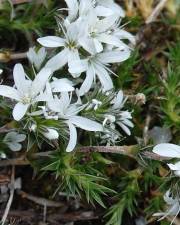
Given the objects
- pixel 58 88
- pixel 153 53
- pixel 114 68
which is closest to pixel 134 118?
pixel 114 68

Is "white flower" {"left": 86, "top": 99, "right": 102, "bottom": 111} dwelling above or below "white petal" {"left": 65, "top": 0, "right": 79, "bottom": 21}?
below

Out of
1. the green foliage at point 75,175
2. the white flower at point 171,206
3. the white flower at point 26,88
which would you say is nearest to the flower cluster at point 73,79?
the white flower at point 26,88

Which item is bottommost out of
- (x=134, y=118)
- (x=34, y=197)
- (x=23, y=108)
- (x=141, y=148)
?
(x=34, y=197)

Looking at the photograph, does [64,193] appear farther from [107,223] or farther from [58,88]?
[58,88]

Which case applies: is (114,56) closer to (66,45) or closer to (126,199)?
(66,45)

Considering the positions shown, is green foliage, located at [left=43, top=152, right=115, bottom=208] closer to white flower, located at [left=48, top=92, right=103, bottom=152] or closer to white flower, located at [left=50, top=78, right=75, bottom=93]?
white flower, located at [left=48, top=92, right=103, bottom=152]

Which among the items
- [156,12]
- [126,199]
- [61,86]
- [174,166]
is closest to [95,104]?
[61,86]

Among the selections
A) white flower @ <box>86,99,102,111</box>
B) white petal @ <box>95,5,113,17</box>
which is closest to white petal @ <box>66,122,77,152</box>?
white flower @ <box>86,99,102,111</box>

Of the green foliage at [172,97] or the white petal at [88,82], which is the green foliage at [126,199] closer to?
the green foliage at [172,97]

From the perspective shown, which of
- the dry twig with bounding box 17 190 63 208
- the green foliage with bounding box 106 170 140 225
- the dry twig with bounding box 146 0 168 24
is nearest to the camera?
the green foliage with bounding box 106 170 140 225
